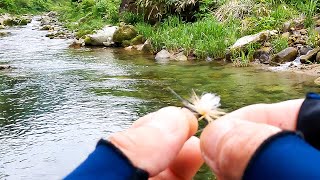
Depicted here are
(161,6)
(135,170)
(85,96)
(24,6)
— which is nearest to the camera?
(135,170)

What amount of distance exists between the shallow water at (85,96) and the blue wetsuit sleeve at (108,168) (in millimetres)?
2021

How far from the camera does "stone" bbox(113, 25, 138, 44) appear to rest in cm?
1325

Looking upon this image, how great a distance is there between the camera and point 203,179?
2.79m

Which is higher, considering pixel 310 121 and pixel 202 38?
pixel 310 121

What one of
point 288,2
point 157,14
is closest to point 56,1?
point 157,14

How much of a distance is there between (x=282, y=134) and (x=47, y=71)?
24.9ft

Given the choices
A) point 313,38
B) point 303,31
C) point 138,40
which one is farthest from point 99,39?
point 313,38

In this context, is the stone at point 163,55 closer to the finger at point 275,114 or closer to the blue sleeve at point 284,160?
the finger at point 275,114

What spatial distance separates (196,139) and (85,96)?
472 cm

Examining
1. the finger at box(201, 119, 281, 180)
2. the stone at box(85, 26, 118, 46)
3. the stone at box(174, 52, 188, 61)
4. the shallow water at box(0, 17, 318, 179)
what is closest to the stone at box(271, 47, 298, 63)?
the shallow water at box(0, 17, 318, 179)

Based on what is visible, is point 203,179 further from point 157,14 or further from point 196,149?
point 157,14

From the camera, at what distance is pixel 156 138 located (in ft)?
2.87

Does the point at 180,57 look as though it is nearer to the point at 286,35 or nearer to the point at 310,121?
the point at 286,35

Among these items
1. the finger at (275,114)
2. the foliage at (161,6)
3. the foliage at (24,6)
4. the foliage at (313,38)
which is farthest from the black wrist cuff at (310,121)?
the foliage at (24,6)
